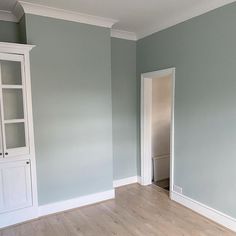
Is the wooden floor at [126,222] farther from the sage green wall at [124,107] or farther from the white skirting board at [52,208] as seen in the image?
the sage green wall at [124,107]

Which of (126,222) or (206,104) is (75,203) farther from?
(206,104)

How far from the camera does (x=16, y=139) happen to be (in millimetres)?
2852

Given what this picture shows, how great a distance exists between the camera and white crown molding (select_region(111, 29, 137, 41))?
3786 millimetres

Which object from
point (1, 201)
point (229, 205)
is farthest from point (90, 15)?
point (229, 205)

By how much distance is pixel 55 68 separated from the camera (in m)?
3.03

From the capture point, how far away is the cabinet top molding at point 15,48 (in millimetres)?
2625

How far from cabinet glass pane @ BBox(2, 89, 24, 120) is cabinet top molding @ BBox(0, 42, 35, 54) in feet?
1.55

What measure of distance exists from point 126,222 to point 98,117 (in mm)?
1510

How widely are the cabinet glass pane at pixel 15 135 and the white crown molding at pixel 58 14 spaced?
1.44 m

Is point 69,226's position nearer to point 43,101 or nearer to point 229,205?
point 43,101

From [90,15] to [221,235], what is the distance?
3246mm

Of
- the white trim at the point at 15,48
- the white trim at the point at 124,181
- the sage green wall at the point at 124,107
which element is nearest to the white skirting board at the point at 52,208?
the white trim at the point at 124,181

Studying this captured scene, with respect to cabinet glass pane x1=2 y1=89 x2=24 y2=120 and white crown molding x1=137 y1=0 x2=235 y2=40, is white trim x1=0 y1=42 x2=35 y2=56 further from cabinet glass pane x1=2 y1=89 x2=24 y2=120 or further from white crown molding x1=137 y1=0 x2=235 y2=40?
white crown molding x1=137 y1=0 x2=235 y2=40

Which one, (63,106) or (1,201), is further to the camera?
(63,106)
